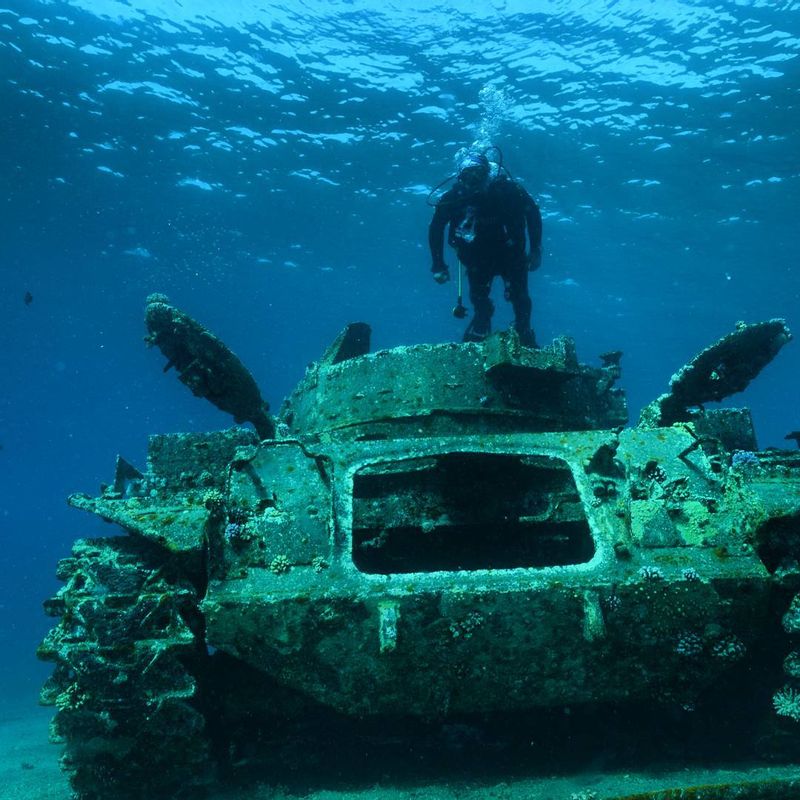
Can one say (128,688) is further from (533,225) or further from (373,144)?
(373,144)

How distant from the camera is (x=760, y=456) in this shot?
4730mm

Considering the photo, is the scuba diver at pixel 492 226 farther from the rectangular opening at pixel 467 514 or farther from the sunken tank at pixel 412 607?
the sunken tank at pixel 412 607

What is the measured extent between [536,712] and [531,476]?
5.23ft

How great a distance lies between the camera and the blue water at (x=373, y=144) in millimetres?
18938

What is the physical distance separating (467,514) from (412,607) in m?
1.10

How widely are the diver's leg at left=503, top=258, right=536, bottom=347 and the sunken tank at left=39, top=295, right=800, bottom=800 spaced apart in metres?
3.83

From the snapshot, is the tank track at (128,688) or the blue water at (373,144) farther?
the blue water at (373,144)

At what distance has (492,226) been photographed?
26.9 ft

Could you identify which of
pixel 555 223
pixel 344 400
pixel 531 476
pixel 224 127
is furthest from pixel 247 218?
pixel 531 476

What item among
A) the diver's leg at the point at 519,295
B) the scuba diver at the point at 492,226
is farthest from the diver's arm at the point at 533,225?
the diver's leg at the point at 519,295

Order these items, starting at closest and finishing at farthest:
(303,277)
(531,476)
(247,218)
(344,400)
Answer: (531,476)
(344,400)
(247,218)
(303,277)

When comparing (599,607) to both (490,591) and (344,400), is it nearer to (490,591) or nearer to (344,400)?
(490,591)

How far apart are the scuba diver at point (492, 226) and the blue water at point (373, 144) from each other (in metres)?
13.5

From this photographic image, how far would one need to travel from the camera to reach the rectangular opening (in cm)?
422
